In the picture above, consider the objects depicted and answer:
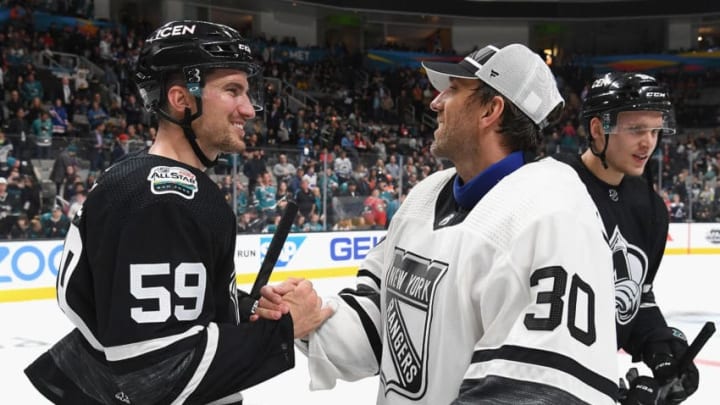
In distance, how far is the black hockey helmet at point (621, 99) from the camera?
2.24m

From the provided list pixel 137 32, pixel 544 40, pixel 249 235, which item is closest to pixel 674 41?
pixel 544 40

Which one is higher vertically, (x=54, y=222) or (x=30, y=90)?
(x=30, y=90)

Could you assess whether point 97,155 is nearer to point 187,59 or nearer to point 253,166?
point 253,166

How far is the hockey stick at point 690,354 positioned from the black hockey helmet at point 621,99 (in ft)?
1.88

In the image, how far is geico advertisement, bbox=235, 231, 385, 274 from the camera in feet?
28.2

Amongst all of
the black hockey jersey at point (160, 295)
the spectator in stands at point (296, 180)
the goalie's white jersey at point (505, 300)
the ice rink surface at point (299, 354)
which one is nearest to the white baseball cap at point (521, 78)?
the goalie's white jersey at point (505, 300)

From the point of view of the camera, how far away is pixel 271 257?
1719mm

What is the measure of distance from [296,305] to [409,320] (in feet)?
1.03

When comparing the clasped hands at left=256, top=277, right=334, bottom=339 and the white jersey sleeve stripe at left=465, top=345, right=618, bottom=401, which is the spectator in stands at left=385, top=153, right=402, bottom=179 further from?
the white jersey sleeve stripe at left=465, top=345, right=618, bottom=401

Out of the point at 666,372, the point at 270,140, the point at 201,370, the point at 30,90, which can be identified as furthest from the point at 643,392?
the point at 270,140

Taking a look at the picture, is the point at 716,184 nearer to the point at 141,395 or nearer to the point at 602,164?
the point at 602,164

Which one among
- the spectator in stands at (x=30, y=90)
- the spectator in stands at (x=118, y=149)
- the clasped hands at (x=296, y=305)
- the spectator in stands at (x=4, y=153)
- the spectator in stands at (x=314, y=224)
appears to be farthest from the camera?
the spectator in stands at (x=30, y=90)

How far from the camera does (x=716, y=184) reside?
11.7 metres

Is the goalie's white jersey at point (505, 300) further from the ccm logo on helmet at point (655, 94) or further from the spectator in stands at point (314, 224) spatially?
the spectator in stands at point (314, 224)
